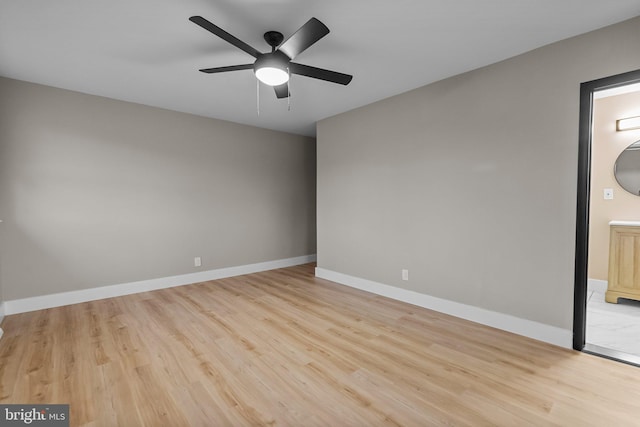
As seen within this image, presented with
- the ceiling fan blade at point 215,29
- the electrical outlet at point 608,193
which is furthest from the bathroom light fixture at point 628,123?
the ceiling fan blade at point 215,29

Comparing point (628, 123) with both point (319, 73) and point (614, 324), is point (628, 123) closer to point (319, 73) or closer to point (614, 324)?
point (614, 324)

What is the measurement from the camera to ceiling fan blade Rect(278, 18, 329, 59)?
5.65 feet

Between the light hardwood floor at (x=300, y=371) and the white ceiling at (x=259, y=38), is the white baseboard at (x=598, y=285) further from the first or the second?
the white ceiling at (x=259, y=38)

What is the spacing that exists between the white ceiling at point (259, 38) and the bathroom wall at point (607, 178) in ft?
6.75

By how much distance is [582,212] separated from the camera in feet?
7.29

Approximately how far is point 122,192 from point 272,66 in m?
2.84

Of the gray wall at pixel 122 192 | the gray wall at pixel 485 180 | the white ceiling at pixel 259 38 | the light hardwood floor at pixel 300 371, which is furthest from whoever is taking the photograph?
the gray wall at pixel 122 192

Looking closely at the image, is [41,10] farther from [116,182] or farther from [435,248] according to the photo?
[435,248]

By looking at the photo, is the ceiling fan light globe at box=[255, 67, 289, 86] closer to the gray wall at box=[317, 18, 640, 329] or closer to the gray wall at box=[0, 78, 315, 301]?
the gray wall at box=[317, 18, 640, 329]

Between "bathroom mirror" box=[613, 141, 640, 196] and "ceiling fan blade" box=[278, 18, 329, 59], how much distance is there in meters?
4.01

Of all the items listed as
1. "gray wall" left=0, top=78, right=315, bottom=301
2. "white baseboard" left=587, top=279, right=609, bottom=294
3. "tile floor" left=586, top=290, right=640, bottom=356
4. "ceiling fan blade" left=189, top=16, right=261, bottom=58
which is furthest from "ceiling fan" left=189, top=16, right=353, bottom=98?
"white baseboard" left=587, top=279, right=609, bottom=294

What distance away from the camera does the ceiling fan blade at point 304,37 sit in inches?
67.7

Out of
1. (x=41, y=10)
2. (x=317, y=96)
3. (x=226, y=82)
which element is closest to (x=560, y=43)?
(x=317, y=96)

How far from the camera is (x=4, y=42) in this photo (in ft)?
7.68
